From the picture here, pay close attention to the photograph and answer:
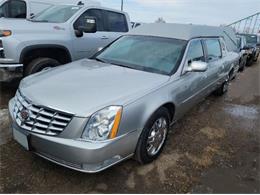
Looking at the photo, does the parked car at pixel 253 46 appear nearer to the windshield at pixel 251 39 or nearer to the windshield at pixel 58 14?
the windshield at pixel 251 39

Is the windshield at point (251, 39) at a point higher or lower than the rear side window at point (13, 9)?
lower

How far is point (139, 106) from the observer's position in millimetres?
2705

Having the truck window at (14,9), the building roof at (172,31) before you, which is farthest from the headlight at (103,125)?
the truck window at (14,9)

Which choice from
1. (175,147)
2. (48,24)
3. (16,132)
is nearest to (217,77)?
(175,147)

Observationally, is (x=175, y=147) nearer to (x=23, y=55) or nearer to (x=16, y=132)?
(x=16, y=132)

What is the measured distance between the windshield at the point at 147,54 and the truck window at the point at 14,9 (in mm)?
5444

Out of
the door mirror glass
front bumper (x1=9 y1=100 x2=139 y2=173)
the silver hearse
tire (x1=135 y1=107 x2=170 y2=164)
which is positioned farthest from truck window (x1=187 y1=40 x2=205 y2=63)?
the door mirror glass

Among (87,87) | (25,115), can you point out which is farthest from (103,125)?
(25,115)

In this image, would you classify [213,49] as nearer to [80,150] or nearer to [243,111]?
[243,111]

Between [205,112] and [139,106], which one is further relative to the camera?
[205,112]

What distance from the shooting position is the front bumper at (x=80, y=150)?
2.36 meters

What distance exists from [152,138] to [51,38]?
2.96m

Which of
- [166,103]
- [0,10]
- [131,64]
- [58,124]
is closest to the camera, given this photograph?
[58,124]

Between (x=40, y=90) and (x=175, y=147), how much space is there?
79.6 inches
